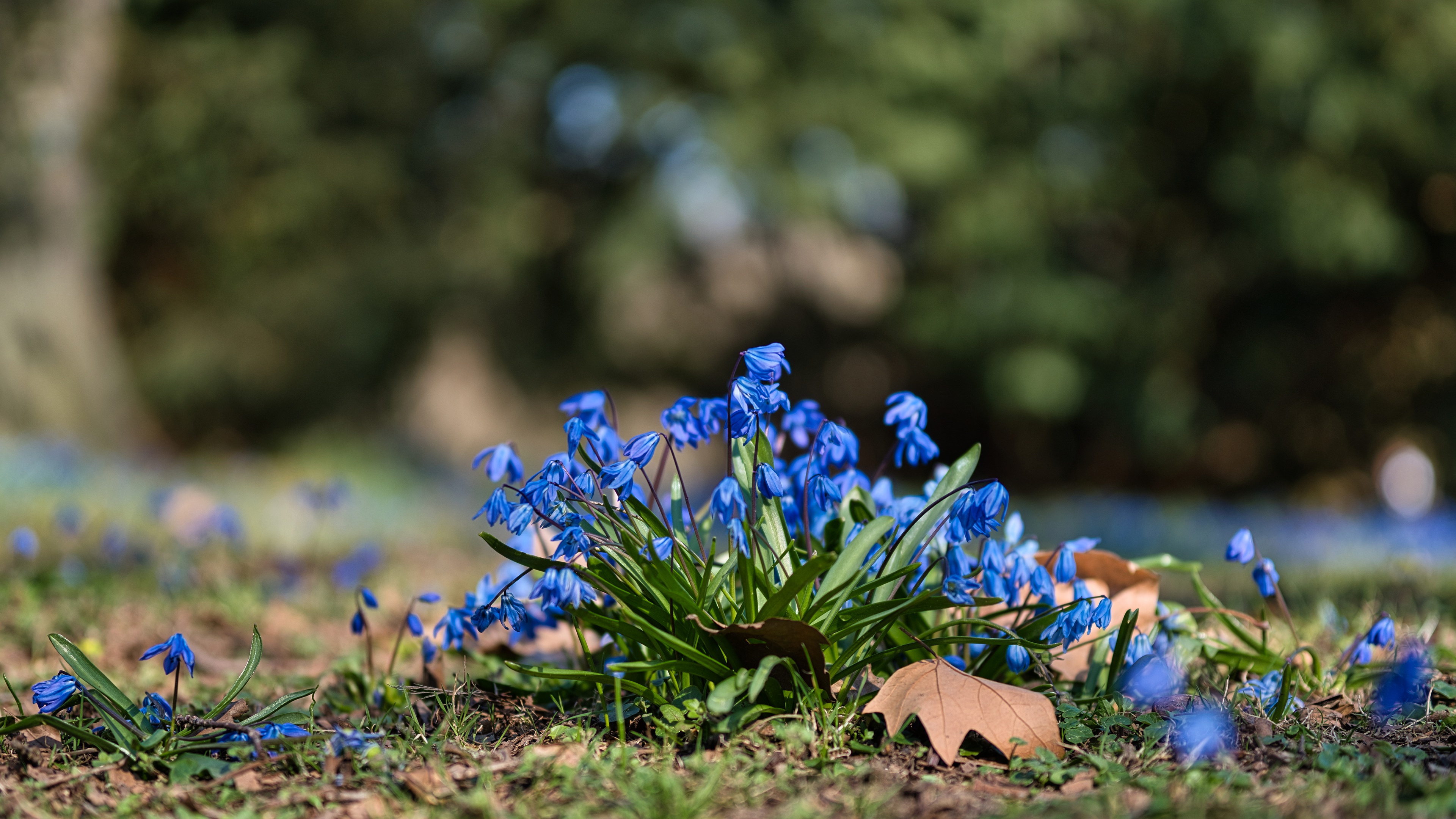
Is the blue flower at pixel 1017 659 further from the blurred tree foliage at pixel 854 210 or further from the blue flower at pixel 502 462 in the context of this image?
the blurred tree foliage at pixel 854 210

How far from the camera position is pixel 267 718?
2.00 metres

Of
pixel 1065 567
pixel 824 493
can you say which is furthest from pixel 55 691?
pixel 1065 567

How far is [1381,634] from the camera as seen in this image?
2170mm

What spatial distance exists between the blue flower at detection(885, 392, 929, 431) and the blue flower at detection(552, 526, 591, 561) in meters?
0.62

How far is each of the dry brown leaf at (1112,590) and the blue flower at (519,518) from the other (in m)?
1.14

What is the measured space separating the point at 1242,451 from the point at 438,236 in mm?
7933

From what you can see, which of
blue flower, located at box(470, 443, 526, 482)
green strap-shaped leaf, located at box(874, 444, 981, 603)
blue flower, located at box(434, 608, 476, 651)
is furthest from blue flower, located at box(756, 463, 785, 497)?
blue flower, located at box(434, 608, 476, 651)

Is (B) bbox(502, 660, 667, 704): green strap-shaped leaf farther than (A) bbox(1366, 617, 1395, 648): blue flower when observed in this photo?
No

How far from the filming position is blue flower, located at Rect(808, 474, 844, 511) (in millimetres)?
2029

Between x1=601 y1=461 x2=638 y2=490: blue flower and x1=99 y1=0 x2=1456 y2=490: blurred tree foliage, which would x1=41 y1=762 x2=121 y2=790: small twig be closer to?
x1=601 y1=461 x2=638 y2=490: blue flower

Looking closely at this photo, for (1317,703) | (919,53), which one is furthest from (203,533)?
(919,53)

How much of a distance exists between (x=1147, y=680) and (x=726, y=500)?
2.96ft

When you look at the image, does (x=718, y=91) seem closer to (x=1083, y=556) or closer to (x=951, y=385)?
(x=951, y=385)

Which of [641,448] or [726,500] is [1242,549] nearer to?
[726,500]
